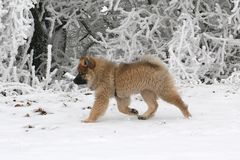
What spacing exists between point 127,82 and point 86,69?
567 millimetres

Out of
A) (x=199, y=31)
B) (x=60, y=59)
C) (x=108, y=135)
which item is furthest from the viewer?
(x=60, y=59)

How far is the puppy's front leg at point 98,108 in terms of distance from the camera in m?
7.01

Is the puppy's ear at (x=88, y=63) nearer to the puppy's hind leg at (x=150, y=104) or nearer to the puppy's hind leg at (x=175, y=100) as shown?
the puppy's hind leg at (x=150, y=104)

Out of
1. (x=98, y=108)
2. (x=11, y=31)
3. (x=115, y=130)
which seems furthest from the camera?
(x=11, y=31)

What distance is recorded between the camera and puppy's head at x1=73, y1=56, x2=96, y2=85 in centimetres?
733

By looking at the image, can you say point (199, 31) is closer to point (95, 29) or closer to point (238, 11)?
point (238, 11)

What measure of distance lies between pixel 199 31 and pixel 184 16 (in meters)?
1.08

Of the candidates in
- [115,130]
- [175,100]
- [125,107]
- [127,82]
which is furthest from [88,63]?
[115,130]

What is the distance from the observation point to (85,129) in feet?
20.8

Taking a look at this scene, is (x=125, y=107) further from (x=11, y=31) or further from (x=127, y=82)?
(x=11, y=31)

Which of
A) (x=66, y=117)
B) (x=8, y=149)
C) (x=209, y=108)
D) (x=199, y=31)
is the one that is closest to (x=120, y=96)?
(x=66, y=117)

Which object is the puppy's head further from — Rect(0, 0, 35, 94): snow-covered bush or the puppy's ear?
Rect(0, 0, 35, 94): snow-covered bush

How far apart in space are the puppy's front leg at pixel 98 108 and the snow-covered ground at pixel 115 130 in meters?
0.11

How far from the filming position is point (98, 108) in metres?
7.09
